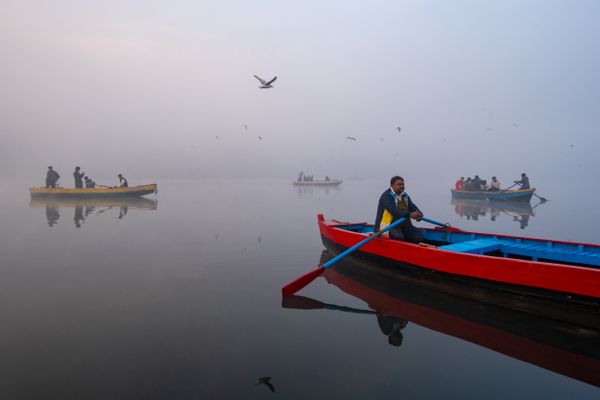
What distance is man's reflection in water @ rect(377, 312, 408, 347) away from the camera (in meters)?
5.00

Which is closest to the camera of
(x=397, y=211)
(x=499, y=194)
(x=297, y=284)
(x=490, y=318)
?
(x=490, y=318)

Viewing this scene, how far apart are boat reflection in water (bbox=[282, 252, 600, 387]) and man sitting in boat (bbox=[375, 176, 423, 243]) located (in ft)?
3.15

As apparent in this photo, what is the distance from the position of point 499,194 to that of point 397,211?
24.1m

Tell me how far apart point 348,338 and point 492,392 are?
6.31ft

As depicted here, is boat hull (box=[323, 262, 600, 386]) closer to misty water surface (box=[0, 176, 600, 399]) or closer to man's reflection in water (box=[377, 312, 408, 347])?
man's reflection in water (box=[377, 312, 408, 347])

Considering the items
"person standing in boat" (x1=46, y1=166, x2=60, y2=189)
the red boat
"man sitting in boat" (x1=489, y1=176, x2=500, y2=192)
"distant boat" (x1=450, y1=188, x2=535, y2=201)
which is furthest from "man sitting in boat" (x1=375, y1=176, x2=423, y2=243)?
"person standing in boat" (x1=46, y1=166, x2=60, y2=189)

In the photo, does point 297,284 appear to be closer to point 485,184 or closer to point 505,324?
point 505,324

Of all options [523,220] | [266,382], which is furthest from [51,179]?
[523,220]

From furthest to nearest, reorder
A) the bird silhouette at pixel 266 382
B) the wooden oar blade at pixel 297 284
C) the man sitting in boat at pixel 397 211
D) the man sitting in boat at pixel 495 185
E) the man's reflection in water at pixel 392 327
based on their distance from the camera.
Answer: the man sitting in boat at pixel 495 185
the man sitting in boat at pixel 397 211
the wooden oar blade at pixel 297 284
the man's reflection in water at pixel 392 327
the bird silhouette at pixel 266 382

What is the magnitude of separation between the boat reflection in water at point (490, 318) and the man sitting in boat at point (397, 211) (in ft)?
3.15

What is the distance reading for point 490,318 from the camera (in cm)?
559

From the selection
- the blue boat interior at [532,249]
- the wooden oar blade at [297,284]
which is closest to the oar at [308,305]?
the wooden oar blade at [297,284]

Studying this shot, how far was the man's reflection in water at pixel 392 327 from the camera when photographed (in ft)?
16.4

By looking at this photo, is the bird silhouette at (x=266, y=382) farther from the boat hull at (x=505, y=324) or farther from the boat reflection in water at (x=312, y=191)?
the boat reflection in water at (x=312, y=191)
